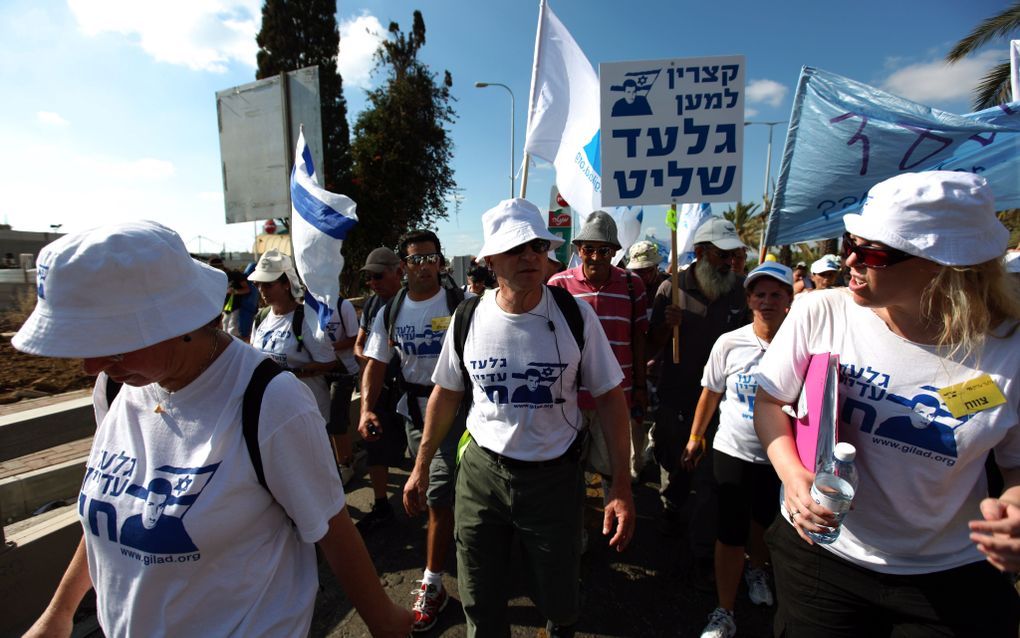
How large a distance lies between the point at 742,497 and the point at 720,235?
2081 mm

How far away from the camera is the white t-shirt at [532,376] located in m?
2.14

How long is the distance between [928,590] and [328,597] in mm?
2984

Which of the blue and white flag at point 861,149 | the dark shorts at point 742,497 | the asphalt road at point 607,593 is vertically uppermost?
the blue and white flag at point 861,149

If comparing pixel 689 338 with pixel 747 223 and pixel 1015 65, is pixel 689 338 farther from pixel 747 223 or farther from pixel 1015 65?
pixel 747 223

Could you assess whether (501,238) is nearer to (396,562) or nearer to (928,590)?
(928,590)

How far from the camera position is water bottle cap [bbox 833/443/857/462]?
4.53 ft

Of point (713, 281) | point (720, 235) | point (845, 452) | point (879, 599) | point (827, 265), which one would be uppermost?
point (720, 235)

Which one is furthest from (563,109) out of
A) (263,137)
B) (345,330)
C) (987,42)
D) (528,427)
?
(987,42)

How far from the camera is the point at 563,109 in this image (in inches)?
191

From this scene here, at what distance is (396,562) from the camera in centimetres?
344

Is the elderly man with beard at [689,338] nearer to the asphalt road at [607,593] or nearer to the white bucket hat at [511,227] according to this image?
the asphalt road at [607,593]

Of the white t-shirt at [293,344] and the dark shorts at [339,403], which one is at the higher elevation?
the white t-shirt at [293,344]

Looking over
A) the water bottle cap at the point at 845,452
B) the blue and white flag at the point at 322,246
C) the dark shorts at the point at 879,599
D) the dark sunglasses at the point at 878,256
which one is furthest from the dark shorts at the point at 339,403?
the dark sunglasses at the point at 878,256

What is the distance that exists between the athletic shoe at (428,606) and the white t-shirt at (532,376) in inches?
49.1
